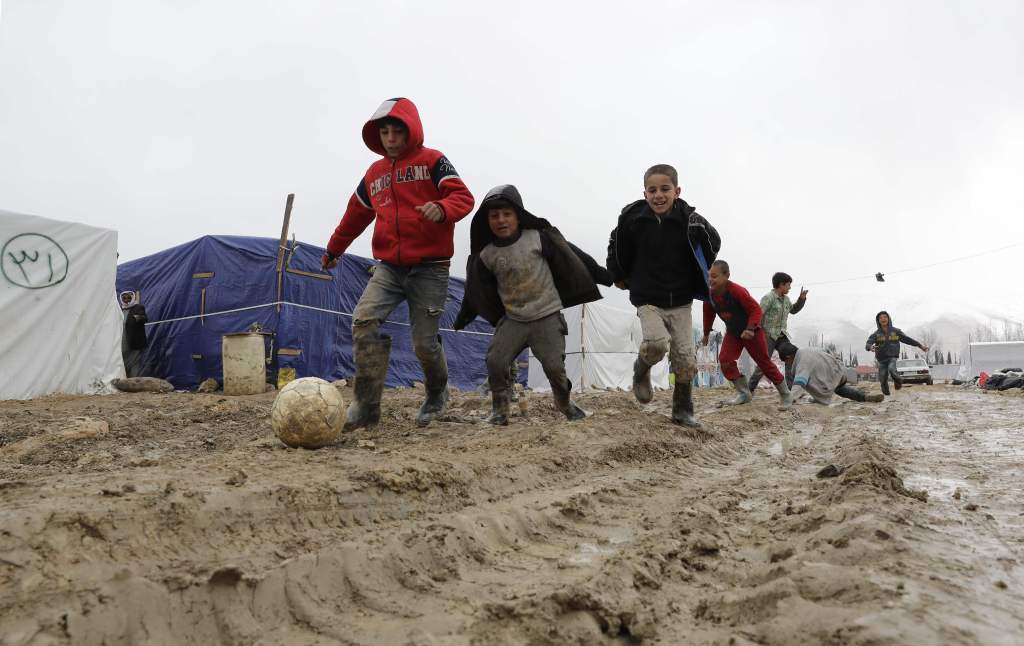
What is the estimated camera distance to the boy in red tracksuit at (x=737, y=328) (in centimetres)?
746

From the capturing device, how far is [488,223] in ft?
15.8

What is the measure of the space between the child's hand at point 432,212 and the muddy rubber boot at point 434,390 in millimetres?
1046

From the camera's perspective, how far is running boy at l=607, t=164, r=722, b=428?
16.0 ft

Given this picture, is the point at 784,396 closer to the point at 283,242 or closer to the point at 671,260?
the point at 671,260

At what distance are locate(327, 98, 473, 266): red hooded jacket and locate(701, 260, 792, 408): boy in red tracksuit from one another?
4091 mm

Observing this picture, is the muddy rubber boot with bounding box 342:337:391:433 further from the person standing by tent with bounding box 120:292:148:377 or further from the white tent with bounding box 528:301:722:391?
the white tent with bounding box 528:301:722:391

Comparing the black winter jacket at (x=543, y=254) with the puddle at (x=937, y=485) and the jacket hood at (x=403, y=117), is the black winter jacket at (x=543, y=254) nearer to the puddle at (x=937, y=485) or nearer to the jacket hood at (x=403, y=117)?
the jacket hood at (x=403, y=117)

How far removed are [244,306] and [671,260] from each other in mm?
8828

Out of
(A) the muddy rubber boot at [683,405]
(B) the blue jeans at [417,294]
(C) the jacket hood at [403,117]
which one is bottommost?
(A) the muddy rubber boot at [683,405]

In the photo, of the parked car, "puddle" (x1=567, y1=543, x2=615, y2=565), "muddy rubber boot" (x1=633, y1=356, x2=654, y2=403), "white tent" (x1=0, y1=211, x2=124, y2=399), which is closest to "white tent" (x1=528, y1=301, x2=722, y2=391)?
"white tent" (x1=0, y1=211, x2=124, y2=399)

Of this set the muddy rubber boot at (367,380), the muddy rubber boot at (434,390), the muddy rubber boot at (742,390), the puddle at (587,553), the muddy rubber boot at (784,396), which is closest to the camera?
the puddle at (587,553)

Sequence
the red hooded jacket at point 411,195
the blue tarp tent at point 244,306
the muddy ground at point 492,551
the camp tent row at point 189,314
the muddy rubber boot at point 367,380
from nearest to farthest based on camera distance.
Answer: the muddy ground at point 492,551
the muddy rubber boot at point 367,380
the red hooded jacket at point 411,195
the camp tent row at point 189,314
the blue tarp tent at point 244,306

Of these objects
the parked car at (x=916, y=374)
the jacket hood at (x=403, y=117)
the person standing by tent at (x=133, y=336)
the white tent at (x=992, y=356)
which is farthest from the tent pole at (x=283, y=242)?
the white tent at (x=992, y=356)

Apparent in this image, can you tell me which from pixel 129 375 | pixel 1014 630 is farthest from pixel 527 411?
pixel 129 375
